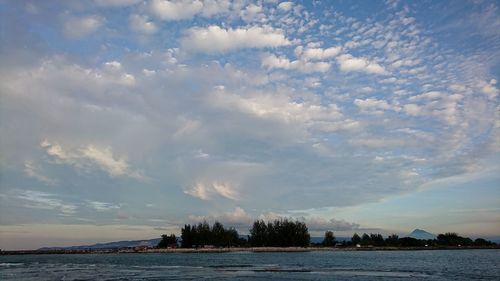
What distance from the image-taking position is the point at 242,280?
49.4m

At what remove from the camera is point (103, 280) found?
51.1 m

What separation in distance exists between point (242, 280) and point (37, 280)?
78.3 feet

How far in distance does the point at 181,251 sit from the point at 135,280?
15250 centimetres

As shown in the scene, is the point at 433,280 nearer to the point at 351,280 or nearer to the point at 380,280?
the point at 380,280

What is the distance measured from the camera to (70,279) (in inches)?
2111

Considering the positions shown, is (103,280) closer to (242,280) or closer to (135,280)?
(135,280)

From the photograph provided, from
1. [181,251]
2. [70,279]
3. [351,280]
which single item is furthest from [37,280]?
[181,251]

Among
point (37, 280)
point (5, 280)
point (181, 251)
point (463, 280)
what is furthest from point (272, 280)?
point (181, 251)

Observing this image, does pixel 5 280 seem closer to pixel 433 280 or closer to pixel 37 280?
pixel 37 280

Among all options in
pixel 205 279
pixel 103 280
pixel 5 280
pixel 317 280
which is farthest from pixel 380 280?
pixel 5 280

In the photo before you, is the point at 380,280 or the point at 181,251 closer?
the point at 380,280

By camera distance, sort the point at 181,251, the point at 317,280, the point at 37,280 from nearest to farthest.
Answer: the point at 317,280 < the point at 37,280 < the point at 181,251

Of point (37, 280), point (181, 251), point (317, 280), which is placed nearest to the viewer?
point (317, 280)

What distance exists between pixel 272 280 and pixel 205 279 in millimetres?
7768
